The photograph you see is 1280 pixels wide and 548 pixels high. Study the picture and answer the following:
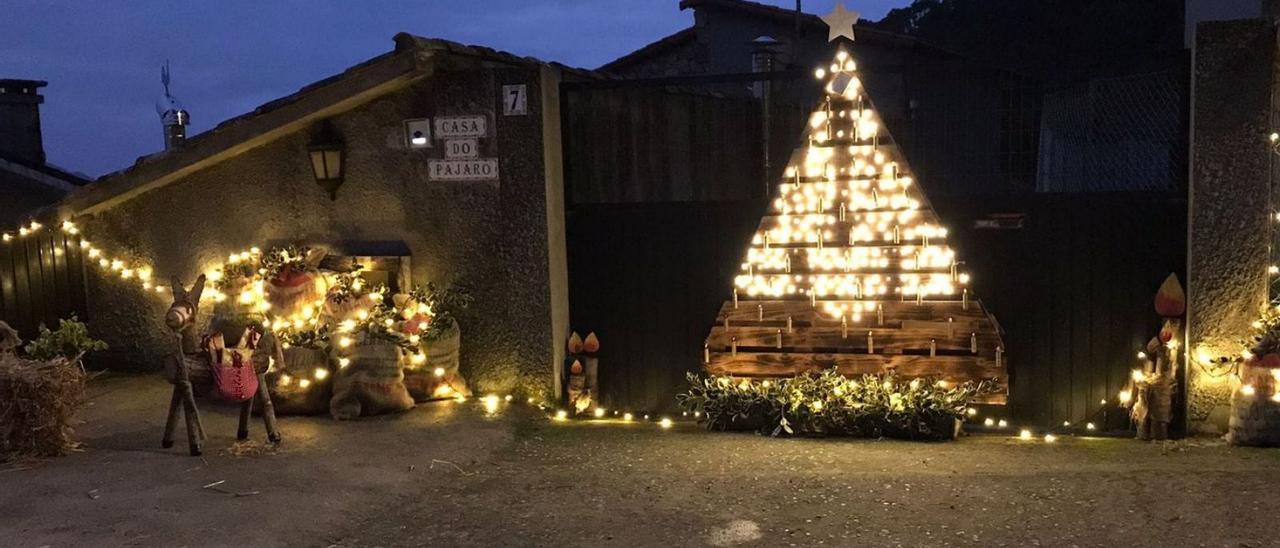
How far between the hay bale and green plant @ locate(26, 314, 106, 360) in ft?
6.50

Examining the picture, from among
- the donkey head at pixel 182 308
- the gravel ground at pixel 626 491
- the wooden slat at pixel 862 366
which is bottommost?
the gravel ground at pixel 626 491

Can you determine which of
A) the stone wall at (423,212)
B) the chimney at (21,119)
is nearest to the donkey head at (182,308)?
the stone wall at (423,212)

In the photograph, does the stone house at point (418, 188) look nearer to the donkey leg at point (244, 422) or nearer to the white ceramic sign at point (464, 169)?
the white ceramic sign at point (464, 169)

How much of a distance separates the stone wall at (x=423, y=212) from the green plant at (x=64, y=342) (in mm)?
818

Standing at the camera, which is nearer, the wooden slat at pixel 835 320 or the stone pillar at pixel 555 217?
the wooden slat at pixel 835 320

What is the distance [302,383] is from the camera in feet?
21.9

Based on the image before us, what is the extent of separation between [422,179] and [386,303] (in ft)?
3.25

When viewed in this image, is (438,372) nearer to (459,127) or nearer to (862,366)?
(459,127)

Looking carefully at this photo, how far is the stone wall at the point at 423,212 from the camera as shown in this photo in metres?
6.88

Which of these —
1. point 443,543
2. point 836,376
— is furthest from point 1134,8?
point 443,543

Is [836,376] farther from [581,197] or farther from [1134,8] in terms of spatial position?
[1134,8]

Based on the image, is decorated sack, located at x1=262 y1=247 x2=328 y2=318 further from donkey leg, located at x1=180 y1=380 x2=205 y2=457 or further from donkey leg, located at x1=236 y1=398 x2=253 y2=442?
donkey leg, located at x1=180 y1=380 x2=205 y2=457

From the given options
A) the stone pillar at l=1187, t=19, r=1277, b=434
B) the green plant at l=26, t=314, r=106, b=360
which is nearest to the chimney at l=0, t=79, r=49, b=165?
the green plant at l=26, t=314, r=106, b=360

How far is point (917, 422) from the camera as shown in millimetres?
6051
